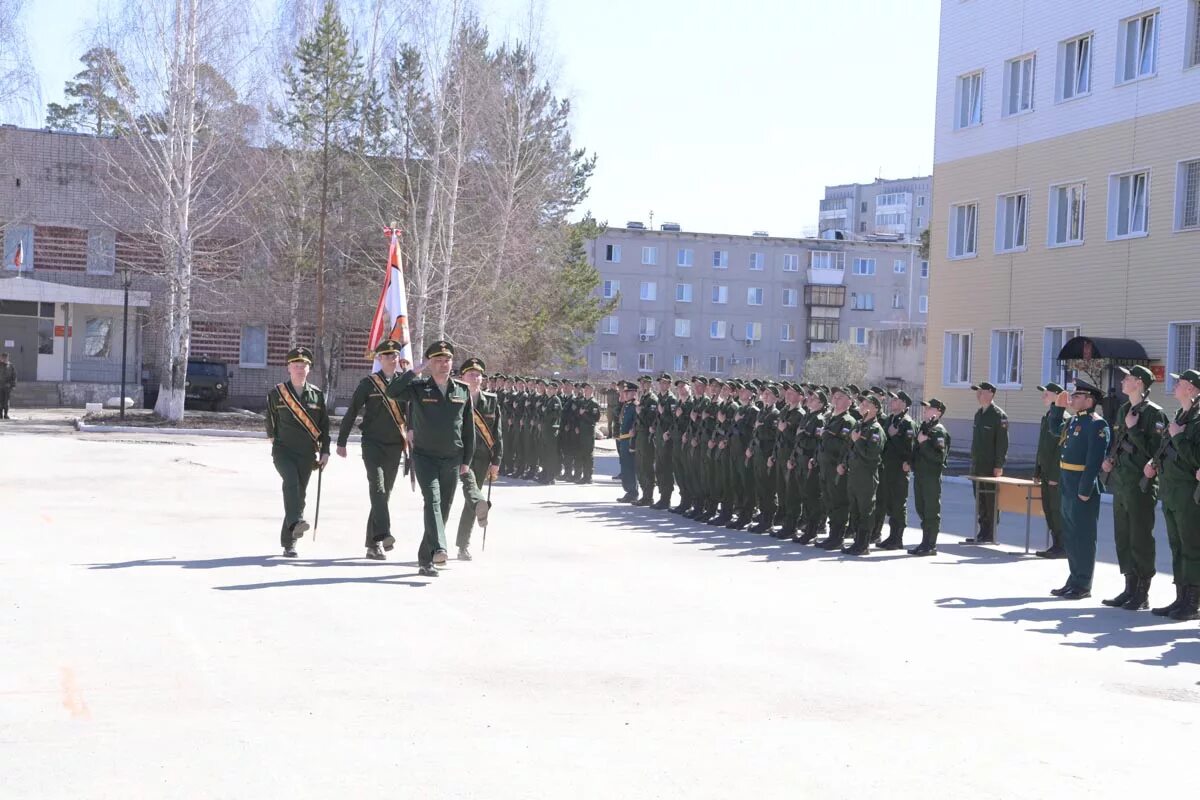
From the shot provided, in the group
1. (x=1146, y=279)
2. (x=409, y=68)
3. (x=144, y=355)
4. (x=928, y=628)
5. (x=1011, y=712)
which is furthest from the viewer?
(x=144, y=355)

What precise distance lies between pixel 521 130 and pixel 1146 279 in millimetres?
20887

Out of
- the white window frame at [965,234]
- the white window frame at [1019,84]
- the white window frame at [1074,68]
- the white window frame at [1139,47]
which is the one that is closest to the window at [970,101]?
the white window frame at [1019,84]

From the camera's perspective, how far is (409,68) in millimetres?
43406

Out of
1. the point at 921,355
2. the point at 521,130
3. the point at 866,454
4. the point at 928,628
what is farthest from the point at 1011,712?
the point at 921,355

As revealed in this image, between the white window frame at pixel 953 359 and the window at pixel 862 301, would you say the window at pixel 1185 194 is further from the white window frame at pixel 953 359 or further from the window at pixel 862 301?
the window at pixel 862 301

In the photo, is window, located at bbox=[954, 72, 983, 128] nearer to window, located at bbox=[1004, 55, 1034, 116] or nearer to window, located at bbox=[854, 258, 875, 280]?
window, located at bbox=[1004, 55, 1034, 116]

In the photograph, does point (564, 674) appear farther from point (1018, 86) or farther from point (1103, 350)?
point (1018, 86)

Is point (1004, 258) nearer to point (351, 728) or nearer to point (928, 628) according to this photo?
point (928, 628)

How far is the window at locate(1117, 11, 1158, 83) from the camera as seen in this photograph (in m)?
30.9

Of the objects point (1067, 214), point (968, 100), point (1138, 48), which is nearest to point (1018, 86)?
point (968, 100)

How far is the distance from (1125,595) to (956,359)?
2670 centimetres

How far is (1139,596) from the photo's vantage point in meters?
11.9

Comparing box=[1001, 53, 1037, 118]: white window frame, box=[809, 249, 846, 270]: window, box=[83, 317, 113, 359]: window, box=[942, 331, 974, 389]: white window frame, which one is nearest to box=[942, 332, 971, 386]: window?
box=[942, 331, 974, 389]: white window frame

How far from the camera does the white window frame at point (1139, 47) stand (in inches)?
1212
